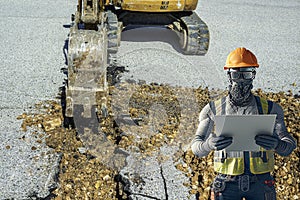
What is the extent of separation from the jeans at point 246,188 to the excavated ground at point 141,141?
161 centimetres

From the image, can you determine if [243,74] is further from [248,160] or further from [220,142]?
[248,160]

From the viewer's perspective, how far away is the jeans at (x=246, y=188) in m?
3.89

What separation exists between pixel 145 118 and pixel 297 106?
8.55 ft

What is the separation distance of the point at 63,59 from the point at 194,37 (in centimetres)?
279

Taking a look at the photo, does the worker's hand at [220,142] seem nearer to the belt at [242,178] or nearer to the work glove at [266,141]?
the work glove at [266,141]

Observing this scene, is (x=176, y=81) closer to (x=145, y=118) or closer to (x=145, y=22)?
(x=145, y=118)

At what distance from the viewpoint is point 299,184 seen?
19.0 feet

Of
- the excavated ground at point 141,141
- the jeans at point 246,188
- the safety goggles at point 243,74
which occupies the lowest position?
the excavated ground at point 141,141

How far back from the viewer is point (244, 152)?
392 cm

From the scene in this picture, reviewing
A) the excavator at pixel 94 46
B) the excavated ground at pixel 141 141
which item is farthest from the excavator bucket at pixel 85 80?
the excavated ground at pixel 141 141

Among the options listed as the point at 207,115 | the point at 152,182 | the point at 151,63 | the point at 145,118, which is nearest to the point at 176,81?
the point at 151,63

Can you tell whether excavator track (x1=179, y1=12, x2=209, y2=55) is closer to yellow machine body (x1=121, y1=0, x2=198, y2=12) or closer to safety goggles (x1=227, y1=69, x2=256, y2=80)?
yellow machine body (x1=121, y1=0, x2=198, y2=12)

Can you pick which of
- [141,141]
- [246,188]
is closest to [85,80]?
[141,141]

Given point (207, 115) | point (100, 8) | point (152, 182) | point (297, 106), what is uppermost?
point (100, 8)
